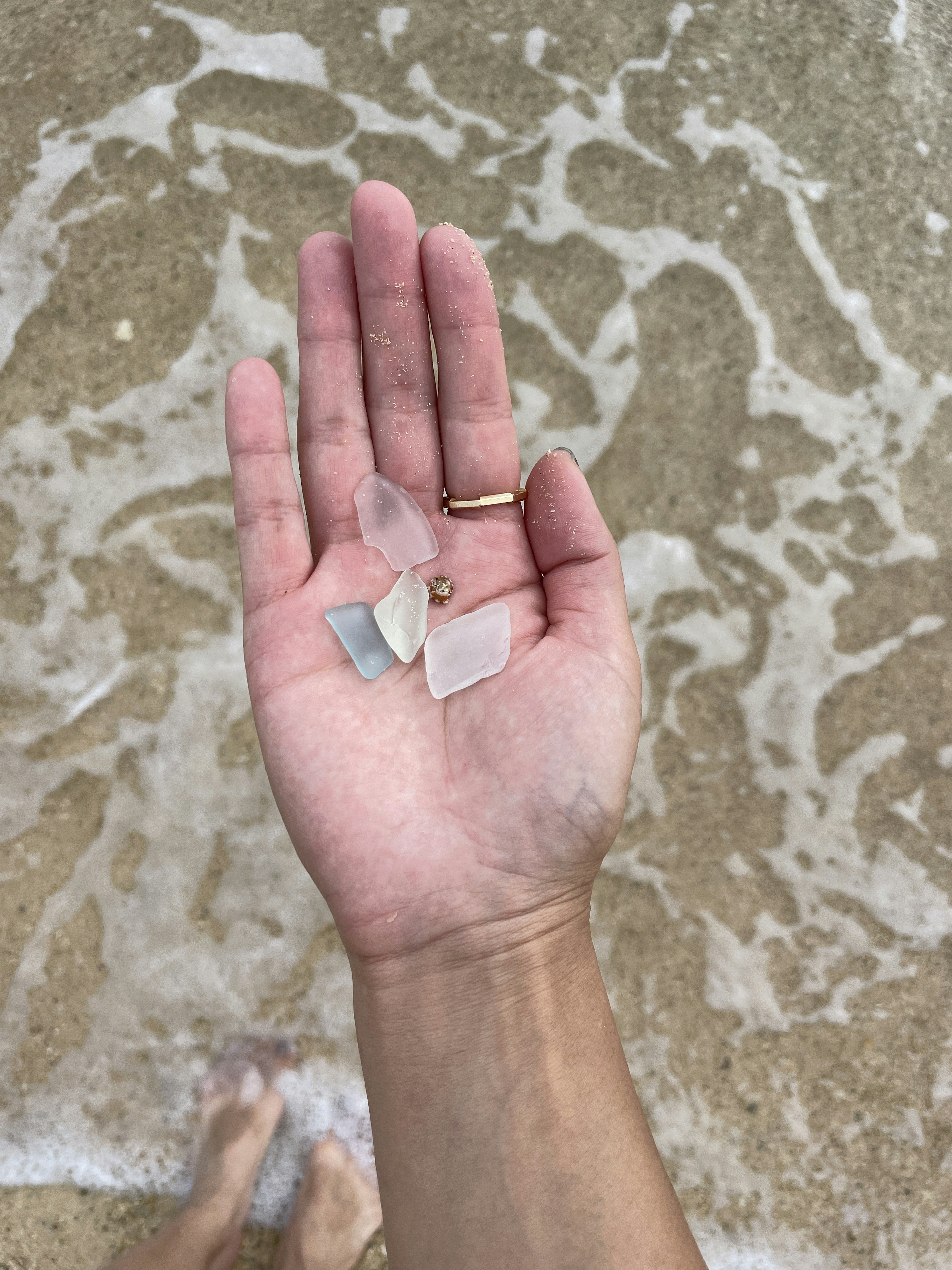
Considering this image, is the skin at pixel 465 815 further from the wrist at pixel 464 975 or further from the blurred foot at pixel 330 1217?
the blurred foot at pixel 330 1217

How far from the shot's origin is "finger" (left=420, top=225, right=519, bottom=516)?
165cm

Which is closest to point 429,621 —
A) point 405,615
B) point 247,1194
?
point 405,615

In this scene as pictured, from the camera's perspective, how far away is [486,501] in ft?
5.58

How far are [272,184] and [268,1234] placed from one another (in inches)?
111

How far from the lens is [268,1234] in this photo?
2.13m

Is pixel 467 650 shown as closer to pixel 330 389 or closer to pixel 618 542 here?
pixel 330 389

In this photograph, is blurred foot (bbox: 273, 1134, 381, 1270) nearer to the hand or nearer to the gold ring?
the hand

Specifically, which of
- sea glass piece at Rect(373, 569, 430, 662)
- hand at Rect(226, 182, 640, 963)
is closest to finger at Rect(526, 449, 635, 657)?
hand at Rect(226, 182, 640, 963)

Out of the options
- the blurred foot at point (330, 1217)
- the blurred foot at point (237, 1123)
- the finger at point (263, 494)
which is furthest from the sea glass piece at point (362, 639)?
the blurred foot at point (330, 1217)

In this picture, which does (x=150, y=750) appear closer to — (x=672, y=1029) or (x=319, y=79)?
(x=672, y=1029)

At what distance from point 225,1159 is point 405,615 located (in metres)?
1.50

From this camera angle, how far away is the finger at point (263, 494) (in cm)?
162

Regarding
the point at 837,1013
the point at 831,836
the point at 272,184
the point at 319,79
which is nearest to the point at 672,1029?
the point at 837,1013

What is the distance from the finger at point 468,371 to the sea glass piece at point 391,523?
11 centimetres
